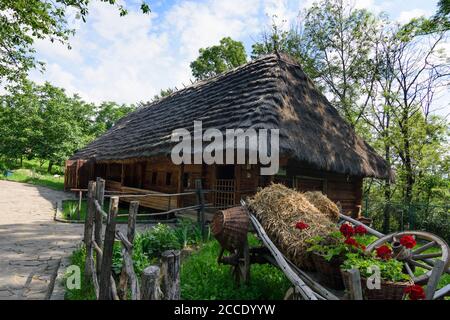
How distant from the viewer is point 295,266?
314 cm

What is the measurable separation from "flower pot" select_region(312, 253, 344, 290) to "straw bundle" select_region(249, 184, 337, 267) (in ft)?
0.59

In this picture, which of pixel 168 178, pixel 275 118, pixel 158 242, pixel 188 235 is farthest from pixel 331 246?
pixel 168 178

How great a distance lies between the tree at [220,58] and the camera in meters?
25.3

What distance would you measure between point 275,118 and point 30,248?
602cm

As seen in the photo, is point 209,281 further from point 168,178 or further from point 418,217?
point 418,217

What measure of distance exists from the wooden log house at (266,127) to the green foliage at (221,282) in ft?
9.68

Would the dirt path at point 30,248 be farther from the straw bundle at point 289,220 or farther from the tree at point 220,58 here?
the tree at point 220,58

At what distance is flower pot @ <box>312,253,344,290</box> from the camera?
280 cm

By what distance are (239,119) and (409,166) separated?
1207cm

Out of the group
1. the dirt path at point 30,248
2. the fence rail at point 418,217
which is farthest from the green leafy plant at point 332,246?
the fence rail at point 418,217

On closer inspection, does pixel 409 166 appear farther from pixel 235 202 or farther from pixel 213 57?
pixel 213 57

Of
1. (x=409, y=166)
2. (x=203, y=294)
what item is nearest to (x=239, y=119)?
(x=203, y=294)

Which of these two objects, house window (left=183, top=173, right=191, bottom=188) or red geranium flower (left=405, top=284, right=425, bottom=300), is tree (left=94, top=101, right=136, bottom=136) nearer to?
house window (left=183, top=173, right=191, bottom=188)

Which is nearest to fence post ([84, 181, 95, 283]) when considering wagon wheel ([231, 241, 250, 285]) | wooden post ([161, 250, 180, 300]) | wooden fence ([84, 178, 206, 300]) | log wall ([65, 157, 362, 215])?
wooden fence ([84, 178, 206, 300])
